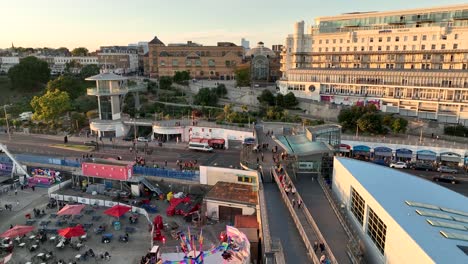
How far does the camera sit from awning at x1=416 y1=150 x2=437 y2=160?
38.5m

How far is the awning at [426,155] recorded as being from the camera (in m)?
38.5

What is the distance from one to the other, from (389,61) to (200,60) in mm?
53344

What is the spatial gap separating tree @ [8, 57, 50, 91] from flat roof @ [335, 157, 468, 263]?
297 feet

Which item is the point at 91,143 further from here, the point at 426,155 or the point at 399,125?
the point at 426,155

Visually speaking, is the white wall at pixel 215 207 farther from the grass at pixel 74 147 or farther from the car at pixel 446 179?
the grass at pixel 74 147

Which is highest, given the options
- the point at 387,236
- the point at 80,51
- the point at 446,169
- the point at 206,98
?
the point at 80,51

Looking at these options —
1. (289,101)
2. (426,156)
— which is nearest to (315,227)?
(426,156)

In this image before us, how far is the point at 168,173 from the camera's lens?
35844 mm

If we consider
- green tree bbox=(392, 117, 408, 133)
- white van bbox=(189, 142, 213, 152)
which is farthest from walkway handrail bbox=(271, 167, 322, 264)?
green tree bbox=(392, 117, 408, 133)

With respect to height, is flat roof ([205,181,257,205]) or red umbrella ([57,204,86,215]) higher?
flat roof ([205,181,257,205])

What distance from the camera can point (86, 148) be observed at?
46938 millimetres

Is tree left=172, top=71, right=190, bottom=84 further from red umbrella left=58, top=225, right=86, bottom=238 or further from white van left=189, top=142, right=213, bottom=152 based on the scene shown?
Answer: red umbrella left=58, top=225, right=86, bottom=238

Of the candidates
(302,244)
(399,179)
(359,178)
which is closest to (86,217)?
(302,244)

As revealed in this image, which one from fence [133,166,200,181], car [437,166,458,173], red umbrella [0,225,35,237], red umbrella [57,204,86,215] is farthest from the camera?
car [437,166,458,173]
